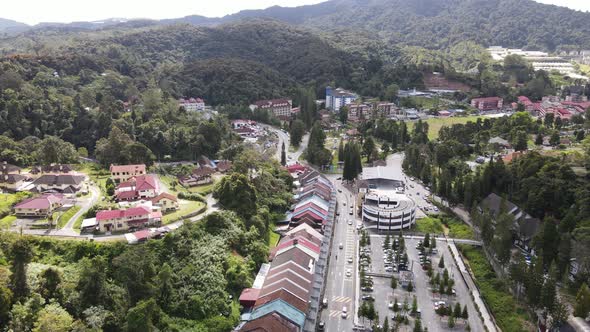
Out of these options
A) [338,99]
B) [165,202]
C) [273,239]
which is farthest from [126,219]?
[338,99]

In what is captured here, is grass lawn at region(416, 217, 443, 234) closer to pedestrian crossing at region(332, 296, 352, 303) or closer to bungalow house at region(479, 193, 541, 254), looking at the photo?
bungalow house at region(479, 193, 541, 254)

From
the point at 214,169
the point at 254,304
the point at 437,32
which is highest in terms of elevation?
the point at 437,32

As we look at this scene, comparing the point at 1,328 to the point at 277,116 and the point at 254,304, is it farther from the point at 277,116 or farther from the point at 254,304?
the point at 277,116

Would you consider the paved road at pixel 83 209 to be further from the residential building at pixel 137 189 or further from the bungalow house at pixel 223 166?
the bungalow house at pixel 223 166

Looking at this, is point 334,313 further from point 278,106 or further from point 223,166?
point 278,106

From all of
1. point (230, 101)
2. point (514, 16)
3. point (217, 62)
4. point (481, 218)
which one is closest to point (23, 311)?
point (481, 218)

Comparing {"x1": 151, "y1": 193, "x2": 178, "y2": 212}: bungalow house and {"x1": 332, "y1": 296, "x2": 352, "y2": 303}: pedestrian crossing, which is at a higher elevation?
{"x1": 151, "y1": 193, "x2": 178, "y2": 212}: bungalow house

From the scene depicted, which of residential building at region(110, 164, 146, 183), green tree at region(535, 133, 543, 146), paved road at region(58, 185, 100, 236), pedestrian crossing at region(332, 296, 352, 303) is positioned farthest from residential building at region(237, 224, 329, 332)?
green tree at region(535, 133, 543, 146)
